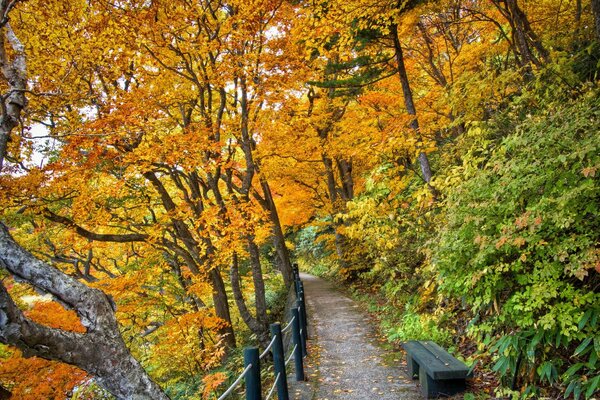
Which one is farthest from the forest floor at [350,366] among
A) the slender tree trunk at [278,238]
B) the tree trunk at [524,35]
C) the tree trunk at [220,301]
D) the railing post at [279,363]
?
the slender tree trunk at [278,238]

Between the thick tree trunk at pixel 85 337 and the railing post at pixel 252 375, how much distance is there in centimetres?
263

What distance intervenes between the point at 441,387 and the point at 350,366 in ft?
7.19

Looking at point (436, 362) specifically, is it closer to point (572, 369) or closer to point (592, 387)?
point (572, 369)

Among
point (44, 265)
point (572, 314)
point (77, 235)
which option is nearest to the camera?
point (572, 314)

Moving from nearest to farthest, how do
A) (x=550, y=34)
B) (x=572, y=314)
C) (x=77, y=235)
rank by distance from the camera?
(x=572, y=314), (x=550, y=34), (x=77, y=235)

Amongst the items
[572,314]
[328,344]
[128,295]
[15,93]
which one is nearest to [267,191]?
[128,295]

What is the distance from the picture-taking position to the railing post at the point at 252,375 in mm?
3355

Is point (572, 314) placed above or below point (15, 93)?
below

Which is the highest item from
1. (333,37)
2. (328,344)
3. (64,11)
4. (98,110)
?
(64,11)

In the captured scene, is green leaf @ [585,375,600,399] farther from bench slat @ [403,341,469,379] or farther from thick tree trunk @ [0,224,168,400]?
thick tree trunk @ [0,224,168,400]

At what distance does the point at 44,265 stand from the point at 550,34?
10.1m

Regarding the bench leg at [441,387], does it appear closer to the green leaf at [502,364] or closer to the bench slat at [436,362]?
the bench slat at [436,362]

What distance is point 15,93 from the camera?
6000 mm

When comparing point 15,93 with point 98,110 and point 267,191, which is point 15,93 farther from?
point 267,191
